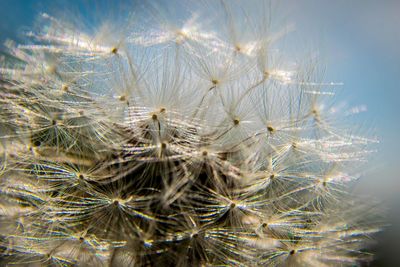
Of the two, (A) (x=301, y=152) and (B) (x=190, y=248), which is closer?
(B) (x=190, y=248)

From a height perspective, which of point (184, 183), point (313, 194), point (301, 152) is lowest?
point (184, 183)

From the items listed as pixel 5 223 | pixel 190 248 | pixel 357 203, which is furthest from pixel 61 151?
pixel 357 203

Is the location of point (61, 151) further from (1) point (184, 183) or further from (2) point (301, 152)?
(2) point (301, 152)

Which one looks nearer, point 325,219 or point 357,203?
point 325,219

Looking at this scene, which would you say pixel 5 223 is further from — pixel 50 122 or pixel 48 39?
pixel 48 39

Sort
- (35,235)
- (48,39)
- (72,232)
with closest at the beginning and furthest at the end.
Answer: (72,232), (35,235), (48,39)

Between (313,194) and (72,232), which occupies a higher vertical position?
(313,194)

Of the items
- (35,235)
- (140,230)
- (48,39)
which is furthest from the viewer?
(48,39)

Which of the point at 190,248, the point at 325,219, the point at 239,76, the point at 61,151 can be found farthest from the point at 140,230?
the point at 325,219

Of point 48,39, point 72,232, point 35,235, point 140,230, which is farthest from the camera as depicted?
point 48,39
